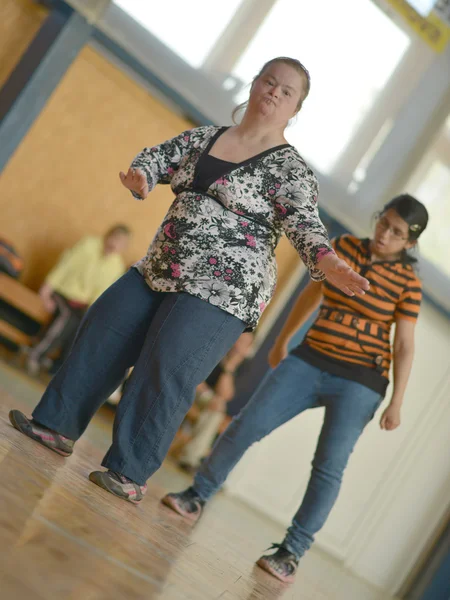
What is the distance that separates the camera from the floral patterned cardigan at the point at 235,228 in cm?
182

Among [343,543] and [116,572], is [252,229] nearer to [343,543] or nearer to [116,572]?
[116,572]

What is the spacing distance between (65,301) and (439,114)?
2.83 m

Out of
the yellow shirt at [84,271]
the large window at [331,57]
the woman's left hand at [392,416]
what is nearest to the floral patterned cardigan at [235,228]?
the woman's left hand at [392,416]

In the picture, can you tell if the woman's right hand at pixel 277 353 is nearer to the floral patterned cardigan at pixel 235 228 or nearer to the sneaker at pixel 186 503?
the sneaker at pixel 186 503

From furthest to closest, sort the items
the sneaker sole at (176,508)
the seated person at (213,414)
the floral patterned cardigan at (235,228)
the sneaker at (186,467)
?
the seated person at (213,414), the sneaker at (186,467), the sneaker sole at (176,508), the floral patterned cardigan at (235,228)

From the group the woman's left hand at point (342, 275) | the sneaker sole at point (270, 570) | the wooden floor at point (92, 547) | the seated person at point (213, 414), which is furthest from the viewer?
the seated person at point (213, 414)

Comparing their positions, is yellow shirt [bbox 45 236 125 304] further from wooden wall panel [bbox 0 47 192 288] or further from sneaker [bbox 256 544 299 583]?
sneaker [bbox 256 544 299 583]

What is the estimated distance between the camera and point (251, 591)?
1.50 metres

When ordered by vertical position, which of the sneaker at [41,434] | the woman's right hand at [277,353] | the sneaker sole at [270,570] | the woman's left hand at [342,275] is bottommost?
the sneaker sole at [270,570]

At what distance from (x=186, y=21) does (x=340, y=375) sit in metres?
2.56

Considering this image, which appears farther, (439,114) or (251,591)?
(439,114)

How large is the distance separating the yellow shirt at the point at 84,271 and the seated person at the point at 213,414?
3.53 feet

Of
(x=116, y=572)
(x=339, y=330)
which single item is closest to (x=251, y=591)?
(x=116, y=572)

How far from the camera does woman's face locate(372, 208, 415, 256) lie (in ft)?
7.91
